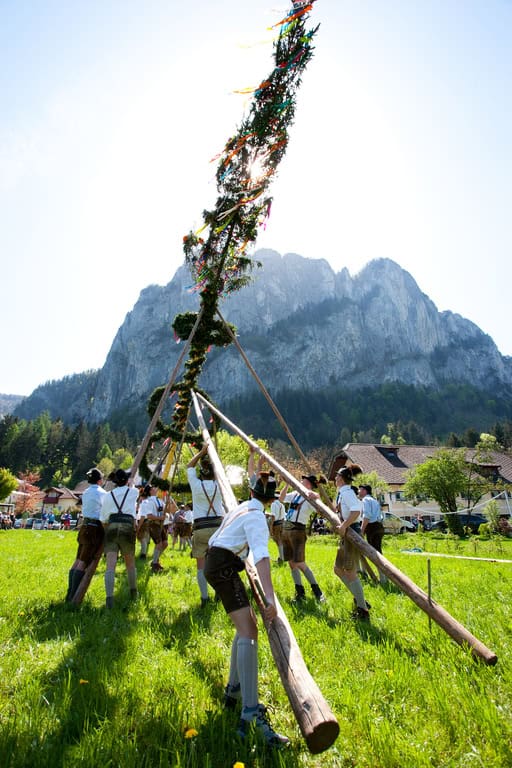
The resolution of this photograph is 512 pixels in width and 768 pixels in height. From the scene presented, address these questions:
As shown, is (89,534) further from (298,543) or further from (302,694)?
(302,694)

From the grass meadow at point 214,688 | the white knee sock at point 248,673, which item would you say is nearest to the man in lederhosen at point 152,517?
the grass meadow at point 214,688

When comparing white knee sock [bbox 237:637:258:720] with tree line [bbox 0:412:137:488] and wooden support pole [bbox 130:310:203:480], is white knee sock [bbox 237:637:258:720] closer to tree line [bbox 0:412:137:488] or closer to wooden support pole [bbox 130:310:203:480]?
wooden support pole [bbox 130:310:203:480]

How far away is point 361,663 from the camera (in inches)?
156

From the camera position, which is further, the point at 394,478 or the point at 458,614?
the point at 394,478

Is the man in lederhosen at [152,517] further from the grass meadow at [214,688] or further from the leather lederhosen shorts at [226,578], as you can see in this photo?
the leather lederhosen shorts at [226,578]

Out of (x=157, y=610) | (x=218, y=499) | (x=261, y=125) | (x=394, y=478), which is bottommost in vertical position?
(x=394, y=478)

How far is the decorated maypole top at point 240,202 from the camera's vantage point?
871 centimetres

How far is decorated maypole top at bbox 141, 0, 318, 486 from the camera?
8.71 metres

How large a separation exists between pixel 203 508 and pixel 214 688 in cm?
370

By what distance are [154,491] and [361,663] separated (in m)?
9.49

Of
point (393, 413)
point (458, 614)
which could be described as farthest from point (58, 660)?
point (393, 413)

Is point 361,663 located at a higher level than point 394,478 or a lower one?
higher

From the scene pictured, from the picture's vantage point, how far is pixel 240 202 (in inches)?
393

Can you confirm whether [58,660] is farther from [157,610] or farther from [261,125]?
[261,125]
